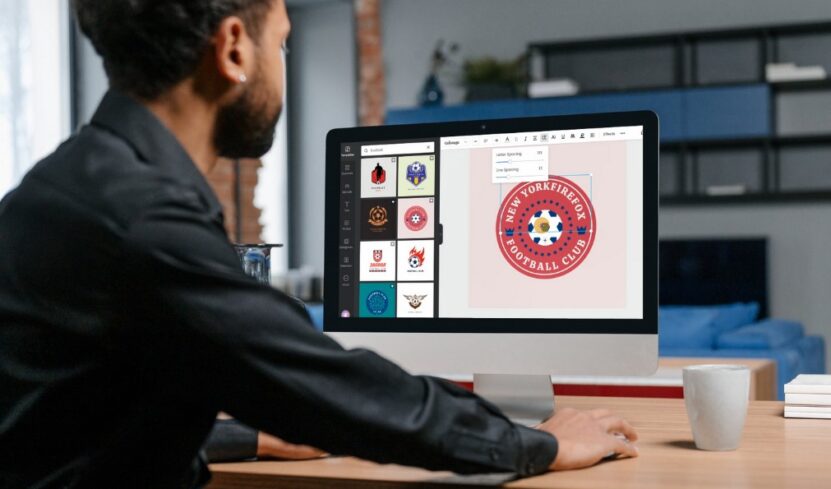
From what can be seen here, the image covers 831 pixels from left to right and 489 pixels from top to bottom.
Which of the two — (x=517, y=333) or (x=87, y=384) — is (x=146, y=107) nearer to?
(x=87, y=384)

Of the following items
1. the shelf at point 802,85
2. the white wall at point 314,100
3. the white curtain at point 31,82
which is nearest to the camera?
the white curtain at point 31,82

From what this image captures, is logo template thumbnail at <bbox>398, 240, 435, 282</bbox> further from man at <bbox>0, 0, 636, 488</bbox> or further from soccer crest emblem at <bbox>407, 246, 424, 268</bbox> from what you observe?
man at <bbox>0, 0, 636, 488</bbox>

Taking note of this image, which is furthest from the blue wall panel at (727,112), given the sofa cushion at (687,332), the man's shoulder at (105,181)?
the man's shoulder at (105,181)

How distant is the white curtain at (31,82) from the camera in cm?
459

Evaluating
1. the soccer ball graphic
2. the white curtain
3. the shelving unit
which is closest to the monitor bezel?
the soccer ball graphic

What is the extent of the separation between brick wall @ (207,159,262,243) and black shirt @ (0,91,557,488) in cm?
533

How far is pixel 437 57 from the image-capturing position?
23.0ft

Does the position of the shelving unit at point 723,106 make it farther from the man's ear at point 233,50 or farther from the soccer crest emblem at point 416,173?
the man's ear at point 233,50

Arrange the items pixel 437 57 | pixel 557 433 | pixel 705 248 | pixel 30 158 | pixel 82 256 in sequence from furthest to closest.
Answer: pixel 437 57 < pixel 705 248 < pixel 30 158 < pixel 557 433 < pixel 82 256

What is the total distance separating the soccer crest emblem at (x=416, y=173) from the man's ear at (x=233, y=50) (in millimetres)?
504

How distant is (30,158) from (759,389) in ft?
11.5

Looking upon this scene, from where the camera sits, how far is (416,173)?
1420mm

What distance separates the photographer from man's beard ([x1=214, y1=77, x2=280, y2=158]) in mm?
956

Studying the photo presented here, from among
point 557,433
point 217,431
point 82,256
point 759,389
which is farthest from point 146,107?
point 759,389
